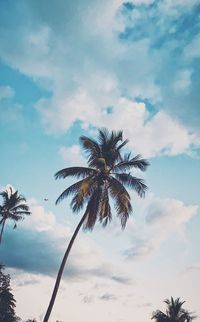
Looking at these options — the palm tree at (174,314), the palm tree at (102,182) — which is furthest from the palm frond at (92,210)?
the palm tree at (174,314)

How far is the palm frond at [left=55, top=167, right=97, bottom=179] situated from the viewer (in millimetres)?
22156

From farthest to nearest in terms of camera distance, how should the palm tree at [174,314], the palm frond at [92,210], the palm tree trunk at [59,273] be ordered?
the palm tree at [174,314]
the palm frond at [92,210]
the palm tree trunk at [59,273]

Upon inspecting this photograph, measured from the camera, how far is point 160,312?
48.0 meters

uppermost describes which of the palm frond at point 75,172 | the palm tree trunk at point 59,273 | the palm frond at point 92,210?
the palm frond at point 75,172

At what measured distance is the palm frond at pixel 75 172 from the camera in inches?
872

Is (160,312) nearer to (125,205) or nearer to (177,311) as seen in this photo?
(177,311)

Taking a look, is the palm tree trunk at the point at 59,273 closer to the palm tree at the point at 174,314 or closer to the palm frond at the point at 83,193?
the palm frond at the point at 83,193

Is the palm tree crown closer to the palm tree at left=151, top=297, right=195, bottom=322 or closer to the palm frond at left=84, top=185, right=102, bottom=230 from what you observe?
the palm frond at left=84, top=185, right=102, bottom=230

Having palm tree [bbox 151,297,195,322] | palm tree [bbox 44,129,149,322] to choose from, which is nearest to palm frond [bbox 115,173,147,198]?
palm tree [bbox 44,129,149,322]

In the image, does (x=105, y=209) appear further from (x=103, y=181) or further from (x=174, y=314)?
(x=174, y=314)

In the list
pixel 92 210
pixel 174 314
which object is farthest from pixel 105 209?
pixel 174 314

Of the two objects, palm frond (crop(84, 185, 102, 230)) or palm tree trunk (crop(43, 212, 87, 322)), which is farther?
palm frond (crop(84, 185, 102, 230))

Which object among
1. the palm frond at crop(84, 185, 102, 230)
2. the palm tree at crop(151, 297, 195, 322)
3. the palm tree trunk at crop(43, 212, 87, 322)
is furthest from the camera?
the palm tree at crop(151, 297, 195, 322)

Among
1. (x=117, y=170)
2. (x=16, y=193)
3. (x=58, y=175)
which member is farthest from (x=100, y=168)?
(x=16, y=193)
